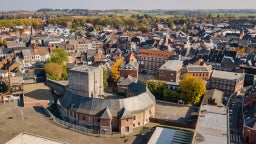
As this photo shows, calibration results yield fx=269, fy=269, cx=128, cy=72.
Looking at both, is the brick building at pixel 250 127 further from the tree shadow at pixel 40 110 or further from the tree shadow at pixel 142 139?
Result: the tree shadow at pixel 40 110

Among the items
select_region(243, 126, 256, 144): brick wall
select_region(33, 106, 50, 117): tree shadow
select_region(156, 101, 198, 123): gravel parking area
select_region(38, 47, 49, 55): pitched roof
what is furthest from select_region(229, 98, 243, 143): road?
select_region(38, 47, 49, 55): pitched roof

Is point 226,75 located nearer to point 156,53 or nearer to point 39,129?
point 156,53

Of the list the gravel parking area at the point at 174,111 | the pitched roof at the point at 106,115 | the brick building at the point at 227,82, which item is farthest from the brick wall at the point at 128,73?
the pitched roof at the point at 106,115

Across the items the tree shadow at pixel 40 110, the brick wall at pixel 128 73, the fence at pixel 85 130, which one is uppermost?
the brick wall at pixel 128 73

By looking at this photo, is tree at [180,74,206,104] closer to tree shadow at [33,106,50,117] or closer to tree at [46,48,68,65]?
tree shadow at [33,106,50,117]

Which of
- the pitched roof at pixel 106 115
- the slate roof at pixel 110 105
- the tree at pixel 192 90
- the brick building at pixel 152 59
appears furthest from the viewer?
the brick building at pixel 152 59

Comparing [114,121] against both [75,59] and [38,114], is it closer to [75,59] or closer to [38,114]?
[38,114]

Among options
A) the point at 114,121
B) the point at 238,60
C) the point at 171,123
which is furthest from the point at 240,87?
the point at 114,121
